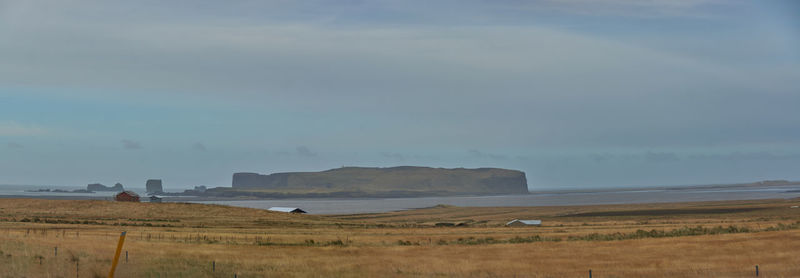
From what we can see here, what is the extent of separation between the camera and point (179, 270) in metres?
27.8

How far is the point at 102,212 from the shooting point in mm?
98625

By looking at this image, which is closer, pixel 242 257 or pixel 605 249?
pixel 242 257

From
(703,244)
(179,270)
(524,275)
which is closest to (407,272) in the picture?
(524,275)

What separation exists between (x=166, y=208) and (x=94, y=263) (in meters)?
79.7

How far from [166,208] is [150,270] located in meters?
80.8

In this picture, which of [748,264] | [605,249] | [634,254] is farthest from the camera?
[605,249]

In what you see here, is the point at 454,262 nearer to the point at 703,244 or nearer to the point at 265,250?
the point at 265,250

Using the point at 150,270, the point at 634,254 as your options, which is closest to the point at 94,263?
the point at 150,270

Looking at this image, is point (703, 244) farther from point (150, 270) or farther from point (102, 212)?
point (102, 212)

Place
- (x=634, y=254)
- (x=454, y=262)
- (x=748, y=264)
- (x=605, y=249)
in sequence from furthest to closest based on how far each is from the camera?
(x=605, y=249) < (x=634, y=254) < (x=454, y=262) < (x=748, y=264)

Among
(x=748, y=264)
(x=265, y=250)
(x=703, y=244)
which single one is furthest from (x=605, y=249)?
(x=265, y=250)

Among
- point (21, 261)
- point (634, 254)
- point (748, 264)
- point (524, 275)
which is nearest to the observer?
point (21, 261)

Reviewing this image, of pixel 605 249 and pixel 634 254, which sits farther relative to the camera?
pixel 605 249

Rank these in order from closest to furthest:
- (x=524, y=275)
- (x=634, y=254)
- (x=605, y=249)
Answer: (x=524, y=275) → (x=634, y=254) → (x=605, y=249)
